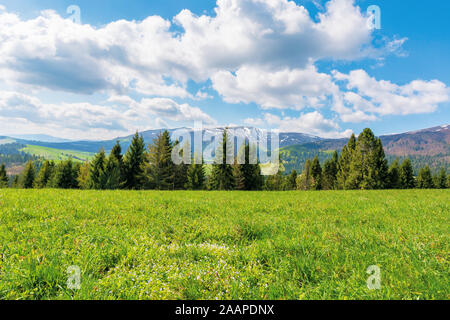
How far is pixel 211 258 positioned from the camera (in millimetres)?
3826

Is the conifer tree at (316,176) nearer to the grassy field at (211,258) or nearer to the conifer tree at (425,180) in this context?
the conifer tree at (425,180)

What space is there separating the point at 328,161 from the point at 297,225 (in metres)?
75.8

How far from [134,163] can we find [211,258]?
48692 millimetres

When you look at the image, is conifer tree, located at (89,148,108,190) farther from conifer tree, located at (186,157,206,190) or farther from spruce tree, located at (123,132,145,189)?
conifer tree, located at (186,157,206,190)

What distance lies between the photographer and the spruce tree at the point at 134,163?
47625 mm

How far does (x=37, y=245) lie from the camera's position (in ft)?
13.1

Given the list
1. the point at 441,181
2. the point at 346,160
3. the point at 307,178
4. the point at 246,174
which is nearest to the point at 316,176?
the point at 307,178

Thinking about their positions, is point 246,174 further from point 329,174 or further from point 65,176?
point 65,176

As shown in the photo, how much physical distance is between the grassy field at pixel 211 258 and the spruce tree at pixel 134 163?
144 ft

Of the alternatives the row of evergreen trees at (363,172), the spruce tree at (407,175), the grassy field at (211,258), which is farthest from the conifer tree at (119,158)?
the spruce tree at (407,175)

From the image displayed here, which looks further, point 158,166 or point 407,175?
point 407,175

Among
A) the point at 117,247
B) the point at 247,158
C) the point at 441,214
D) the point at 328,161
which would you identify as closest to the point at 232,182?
the point at 247,158

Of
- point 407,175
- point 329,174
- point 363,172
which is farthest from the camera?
point 329,174
